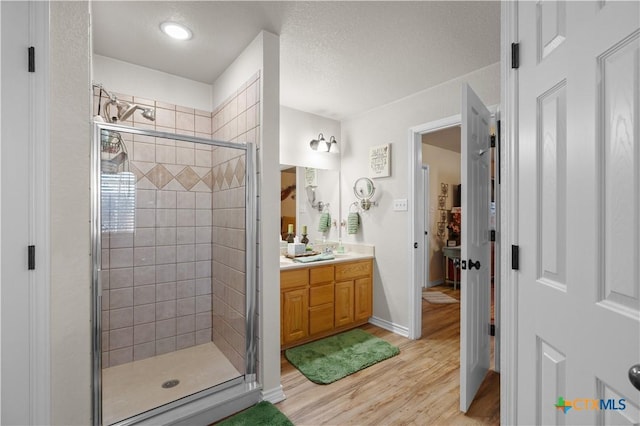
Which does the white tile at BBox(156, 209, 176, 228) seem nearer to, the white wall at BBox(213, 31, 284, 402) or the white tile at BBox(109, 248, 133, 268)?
the white tile at BBox(109, 248, 133, 268)

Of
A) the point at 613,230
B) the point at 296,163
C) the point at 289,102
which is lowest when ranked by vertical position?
the point at 613,230

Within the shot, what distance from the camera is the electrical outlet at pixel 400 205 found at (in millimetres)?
2963

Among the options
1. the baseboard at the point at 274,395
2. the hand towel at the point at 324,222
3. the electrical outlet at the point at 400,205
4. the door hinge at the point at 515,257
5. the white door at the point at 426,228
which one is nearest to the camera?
the door hinge at the point at 515,257

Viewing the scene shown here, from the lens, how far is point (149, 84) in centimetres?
248

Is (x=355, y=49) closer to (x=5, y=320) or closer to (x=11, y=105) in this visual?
(x=11, y=105)

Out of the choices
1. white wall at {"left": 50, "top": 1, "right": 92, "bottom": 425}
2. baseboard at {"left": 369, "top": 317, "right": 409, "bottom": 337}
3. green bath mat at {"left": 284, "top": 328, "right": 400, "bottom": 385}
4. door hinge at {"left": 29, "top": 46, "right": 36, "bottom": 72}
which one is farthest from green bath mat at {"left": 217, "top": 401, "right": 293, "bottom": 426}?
door hinge at {"left": 29, "top": 46, "right": 36, "bottom": 72}

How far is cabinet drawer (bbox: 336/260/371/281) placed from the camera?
3020 mm

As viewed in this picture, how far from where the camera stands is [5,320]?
1.06 m

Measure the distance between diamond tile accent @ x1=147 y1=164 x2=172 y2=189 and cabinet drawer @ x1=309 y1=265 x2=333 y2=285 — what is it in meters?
1.45

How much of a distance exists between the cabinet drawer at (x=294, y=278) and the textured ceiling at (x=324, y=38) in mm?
1729

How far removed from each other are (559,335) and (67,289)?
1.82 metres

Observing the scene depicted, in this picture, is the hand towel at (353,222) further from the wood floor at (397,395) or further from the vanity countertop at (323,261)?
the wood floor at (397,395)

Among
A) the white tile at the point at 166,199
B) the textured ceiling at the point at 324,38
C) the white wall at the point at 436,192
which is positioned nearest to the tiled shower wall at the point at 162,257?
the white tile at the point at 166,199

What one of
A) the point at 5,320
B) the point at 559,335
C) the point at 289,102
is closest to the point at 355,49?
the point at 289,102
